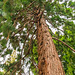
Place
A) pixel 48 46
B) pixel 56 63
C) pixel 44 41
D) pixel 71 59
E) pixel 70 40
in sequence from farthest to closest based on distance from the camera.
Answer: pixel 70 40 → pixel 71 59 → pixel 44 41 → pixel 48 46 → pixel 56 63

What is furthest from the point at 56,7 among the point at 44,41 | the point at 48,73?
the point at 48,73

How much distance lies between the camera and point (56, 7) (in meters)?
2.86

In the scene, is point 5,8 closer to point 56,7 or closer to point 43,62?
point 43,62

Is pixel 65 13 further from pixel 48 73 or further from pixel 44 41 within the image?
pixel 48 73

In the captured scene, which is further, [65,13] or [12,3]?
[65,13]

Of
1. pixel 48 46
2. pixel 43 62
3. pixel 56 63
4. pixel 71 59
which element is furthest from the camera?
pixel 71 59

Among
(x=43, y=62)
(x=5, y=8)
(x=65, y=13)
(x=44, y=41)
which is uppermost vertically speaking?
(x=5, y=8)

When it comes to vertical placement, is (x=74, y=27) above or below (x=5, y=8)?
below

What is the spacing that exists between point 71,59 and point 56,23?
139 centimetres

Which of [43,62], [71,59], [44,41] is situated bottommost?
[71,59]

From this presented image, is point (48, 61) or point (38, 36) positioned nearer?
point (48, 61)

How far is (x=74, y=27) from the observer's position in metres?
2.54

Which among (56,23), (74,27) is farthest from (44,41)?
(56,23)

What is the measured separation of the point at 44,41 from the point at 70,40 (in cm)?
106
